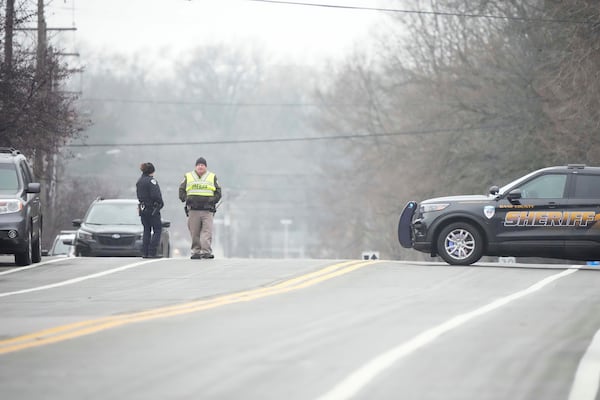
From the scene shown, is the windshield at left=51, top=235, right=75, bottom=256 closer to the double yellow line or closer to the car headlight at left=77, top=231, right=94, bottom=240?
the car headlight at left=77, top=231, right=94, bottom=240

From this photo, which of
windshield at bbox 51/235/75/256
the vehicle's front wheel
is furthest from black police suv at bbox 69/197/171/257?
the vehicle's front wheel

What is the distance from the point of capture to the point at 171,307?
1432 centimetres

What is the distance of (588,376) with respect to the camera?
9.77 meters

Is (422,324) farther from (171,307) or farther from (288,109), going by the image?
(288,109)

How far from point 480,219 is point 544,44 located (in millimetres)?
21287

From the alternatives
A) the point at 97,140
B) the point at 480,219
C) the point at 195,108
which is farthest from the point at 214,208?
the point at 195,108

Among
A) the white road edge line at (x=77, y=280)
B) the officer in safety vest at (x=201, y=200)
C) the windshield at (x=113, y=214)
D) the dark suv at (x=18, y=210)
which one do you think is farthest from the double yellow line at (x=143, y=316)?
the windshield at (x=113, y=214)

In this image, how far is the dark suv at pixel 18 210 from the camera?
2161 centimetres

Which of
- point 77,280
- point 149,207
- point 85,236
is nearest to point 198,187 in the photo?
point 149,207

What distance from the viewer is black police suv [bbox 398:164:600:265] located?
834 inches

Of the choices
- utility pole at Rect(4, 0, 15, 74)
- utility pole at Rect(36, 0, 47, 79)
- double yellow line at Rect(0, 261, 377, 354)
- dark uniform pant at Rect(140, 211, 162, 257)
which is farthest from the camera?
utility pole at Rect(36, 0, 47, 79)

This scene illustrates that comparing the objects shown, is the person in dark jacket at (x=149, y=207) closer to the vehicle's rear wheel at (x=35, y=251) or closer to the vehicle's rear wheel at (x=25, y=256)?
the vehicle's rear wheel at (x=35, y=251)

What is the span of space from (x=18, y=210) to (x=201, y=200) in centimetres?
338

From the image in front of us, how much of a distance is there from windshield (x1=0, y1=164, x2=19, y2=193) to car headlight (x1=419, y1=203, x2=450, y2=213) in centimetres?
693
